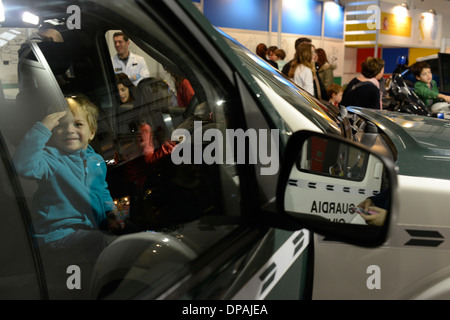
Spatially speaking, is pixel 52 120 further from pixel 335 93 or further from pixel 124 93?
pixel 335 93

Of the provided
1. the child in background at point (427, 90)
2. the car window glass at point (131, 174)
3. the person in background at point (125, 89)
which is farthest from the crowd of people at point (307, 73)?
the car window glass at point (131, 174)

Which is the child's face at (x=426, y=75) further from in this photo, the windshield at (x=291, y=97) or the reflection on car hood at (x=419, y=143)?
the windshield at (x=291, y=97)

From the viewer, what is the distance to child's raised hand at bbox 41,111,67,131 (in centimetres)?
108

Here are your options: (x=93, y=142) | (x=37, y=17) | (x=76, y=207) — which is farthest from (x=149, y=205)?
(x=37, y=17)

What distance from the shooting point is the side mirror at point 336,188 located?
0.73 m

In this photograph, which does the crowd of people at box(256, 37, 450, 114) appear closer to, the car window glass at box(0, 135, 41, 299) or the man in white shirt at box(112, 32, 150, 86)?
the man in white shirt at box(112, 32, 150, 86)

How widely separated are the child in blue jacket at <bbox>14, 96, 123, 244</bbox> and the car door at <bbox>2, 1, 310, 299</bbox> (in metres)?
0.03

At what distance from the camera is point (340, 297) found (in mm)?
993

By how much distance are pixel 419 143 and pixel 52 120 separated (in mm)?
1038

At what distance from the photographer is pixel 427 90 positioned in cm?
631

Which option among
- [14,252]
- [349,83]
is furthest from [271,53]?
[14,252]

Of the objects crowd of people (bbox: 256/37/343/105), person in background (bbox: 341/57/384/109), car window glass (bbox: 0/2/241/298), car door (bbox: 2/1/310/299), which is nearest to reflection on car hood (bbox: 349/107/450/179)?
car door (bbox: 2/1/310/299)

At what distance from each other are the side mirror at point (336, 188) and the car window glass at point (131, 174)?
127 mm

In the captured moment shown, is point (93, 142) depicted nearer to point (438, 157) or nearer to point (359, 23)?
point (438, 157)
